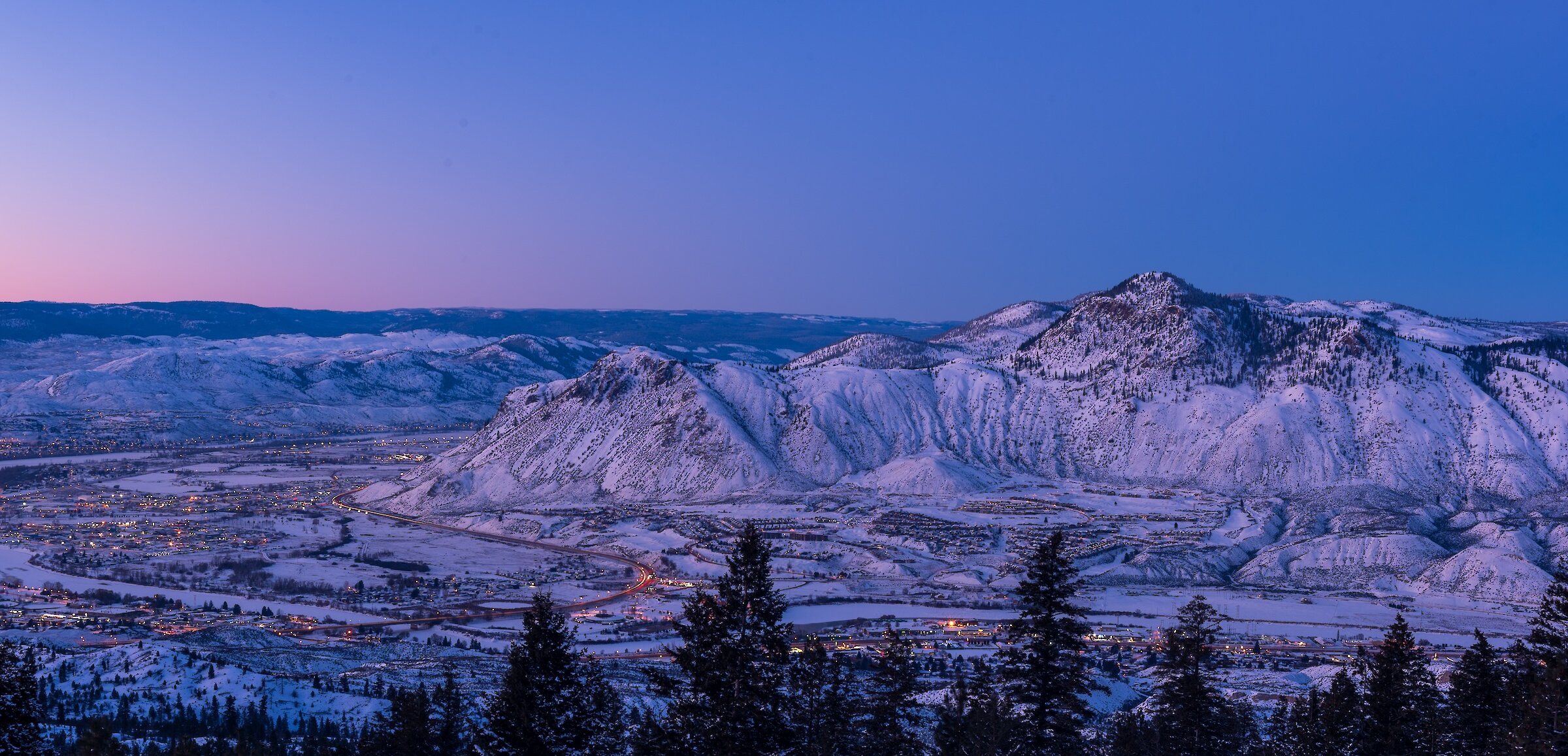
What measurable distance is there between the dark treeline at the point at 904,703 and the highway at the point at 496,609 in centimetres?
3503

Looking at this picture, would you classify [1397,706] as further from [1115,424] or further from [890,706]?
[1115,424]

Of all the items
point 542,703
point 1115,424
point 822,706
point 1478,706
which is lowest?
point 1478,706

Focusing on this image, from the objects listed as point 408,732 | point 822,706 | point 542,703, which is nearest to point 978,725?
point 822,706

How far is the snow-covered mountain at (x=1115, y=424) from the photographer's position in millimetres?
137875

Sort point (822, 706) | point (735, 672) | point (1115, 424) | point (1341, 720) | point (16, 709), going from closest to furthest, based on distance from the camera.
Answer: point (735, 672)
point (16, 709)
point (822, 706)
point (1341, 720)
point (1115, 424)

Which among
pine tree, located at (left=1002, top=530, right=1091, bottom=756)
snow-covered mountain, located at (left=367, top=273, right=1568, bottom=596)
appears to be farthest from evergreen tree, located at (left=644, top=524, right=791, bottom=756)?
snow-covered mountain, located at (left=367, top=273, right=1568, bottom=596)

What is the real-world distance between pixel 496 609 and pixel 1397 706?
75.2 m

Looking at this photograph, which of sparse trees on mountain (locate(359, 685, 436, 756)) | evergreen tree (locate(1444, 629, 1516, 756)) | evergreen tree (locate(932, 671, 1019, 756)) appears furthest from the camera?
evergreen tree (locate(1444, 629, 1516, 756))

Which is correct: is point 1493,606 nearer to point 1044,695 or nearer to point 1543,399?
point 1543,399

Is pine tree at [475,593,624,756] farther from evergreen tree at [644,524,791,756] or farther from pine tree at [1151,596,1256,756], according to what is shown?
pine tree at [1151,596,1256,756]

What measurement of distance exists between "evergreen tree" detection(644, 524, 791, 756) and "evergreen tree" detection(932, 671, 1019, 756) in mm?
5735

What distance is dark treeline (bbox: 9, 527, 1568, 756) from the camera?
73.5 ft

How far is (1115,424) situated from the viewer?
158000 mm

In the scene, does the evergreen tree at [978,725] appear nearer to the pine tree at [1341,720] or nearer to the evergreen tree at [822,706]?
the evergreen tree at [822,706]
